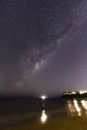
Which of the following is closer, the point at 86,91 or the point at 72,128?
the point at 72,128

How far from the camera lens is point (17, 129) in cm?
2386

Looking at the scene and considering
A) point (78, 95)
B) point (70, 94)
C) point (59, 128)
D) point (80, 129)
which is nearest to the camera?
point (80, 129)

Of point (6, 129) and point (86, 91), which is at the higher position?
point (86, 91)

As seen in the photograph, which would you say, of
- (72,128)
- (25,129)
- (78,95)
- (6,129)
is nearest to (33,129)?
(25,129)

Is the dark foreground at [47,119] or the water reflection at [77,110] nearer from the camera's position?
the dark foreground at [47,119]

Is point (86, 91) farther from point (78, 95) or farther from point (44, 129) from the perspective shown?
point (44, 129)

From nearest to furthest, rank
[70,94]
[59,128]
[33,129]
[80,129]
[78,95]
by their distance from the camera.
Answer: [80,129]
[59,128]
[33,129]
[78,95]
[70,94]

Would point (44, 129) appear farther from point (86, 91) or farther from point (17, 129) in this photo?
point (86, 91)

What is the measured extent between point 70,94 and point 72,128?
413 feet

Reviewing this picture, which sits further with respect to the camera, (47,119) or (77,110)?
(77,110)

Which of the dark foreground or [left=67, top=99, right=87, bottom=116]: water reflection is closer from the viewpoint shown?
the dark foreground

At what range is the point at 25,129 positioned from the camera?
23516 mm

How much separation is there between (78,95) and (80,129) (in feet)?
377

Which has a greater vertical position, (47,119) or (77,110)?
(77,110)
